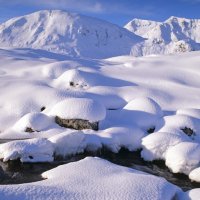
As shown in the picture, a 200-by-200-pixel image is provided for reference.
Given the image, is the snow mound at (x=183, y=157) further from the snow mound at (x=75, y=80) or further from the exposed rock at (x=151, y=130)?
the snow mound at (x=75, y=80)

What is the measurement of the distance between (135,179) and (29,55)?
1611 inches

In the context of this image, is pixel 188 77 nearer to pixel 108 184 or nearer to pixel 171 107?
pixel 171 107

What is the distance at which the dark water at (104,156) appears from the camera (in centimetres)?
1905

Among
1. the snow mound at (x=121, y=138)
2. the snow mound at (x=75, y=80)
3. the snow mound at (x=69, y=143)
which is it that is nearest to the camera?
the snow mound at (x=69, y=143)

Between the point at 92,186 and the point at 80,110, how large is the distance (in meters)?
11.4

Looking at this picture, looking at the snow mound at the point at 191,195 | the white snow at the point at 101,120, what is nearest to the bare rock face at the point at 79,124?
the white snow at the point at 101,120

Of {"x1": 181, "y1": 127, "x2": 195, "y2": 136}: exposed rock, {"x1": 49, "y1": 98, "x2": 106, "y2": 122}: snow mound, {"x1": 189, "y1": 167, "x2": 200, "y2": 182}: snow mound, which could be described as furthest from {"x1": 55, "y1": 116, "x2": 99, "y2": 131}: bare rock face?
{"x1": 189, "y1": 167, "x2": 200, "y2": 182}: snow mound

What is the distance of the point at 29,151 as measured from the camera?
21.0 metres

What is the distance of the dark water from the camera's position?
19.0 meters

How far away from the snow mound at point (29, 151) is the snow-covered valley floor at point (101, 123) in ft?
0.16

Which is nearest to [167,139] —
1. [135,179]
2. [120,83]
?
[135,179]

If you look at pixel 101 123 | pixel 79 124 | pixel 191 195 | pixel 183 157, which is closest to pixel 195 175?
pixel 183 157

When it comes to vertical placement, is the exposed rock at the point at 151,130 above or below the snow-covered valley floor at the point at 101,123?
below

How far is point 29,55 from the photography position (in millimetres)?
54906
